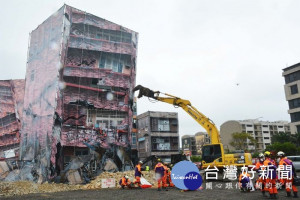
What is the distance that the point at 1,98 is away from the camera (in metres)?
34.7

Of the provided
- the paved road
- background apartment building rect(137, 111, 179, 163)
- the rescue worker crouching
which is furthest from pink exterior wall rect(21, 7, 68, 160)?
background apartment building rect(137, 111, 179, 163)

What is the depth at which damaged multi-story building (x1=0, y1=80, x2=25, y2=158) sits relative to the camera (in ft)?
106

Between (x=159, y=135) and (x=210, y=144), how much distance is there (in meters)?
26.6

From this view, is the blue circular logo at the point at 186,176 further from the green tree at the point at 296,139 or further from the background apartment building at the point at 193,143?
the background apartment building at the point at 193,143

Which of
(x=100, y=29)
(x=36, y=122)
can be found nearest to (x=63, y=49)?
(x=100, y=29)

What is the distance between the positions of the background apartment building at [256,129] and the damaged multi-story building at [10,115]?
2316 inches

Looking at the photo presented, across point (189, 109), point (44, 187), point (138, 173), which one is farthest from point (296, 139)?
point (44, 187)

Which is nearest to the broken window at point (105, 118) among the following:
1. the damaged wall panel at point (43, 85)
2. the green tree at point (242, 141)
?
the damaged wall panel at point (43, 85)

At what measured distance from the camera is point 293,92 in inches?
1937

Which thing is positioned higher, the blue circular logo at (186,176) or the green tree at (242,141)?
the green tree at (242,141)

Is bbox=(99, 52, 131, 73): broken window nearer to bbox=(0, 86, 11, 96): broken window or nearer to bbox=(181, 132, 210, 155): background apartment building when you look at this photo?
bbox=(0, 86, 11, 96): broken window

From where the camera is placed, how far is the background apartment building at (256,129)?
261 feet

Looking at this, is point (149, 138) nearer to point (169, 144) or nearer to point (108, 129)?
point (169, 144)

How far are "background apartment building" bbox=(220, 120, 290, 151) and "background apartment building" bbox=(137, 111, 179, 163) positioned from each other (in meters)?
36.2
